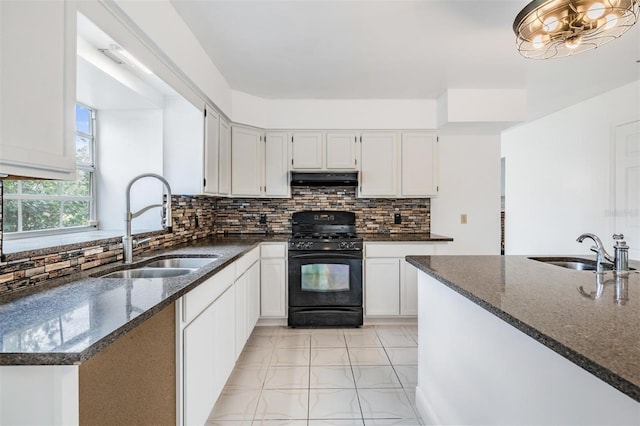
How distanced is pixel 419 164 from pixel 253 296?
2302mm

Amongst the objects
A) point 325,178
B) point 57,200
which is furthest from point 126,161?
point 325,178

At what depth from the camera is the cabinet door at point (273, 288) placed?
3.36 metres

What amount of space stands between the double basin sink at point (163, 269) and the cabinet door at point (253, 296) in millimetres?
629

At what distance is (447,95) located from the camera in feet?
11.2

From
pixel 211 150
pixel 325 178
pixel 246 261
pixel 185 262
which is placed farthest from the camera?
pixel 325 178

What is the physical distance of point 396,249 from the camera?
344 centimetres

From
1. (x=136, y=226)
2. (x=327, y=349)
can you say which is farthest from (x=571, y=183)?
(x=136, y=226)

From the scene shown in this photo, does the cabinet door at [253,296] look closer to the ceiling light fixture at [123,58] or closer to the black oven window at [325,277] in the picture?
the black oven window at [325,277]

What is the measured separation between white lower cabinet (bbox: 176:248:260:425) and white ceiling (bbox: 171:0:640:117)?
1.64 meters

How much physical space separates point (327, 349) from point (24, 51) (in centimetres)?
269

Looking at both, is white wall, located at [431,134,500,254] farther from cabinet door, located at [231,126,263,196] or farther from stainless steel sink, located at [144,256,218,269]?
stainless steel sink, located at [144,256,218,269]

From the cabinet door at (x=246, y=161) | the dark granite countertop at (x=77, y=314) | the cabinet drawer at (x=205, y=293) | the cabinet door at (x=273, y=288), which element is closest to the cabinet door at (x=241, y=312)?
the cabinet drawer at (x=205, y=293)

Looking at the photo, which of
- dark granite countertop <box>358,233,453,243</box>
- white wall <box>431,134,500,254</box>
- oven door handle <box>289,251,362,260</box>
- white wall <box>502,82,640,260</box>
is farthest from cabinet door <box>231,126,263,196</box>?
white wall <box>502,82,640,260</box>

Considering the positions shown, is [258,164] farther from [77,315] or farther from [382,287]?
[77,315]
